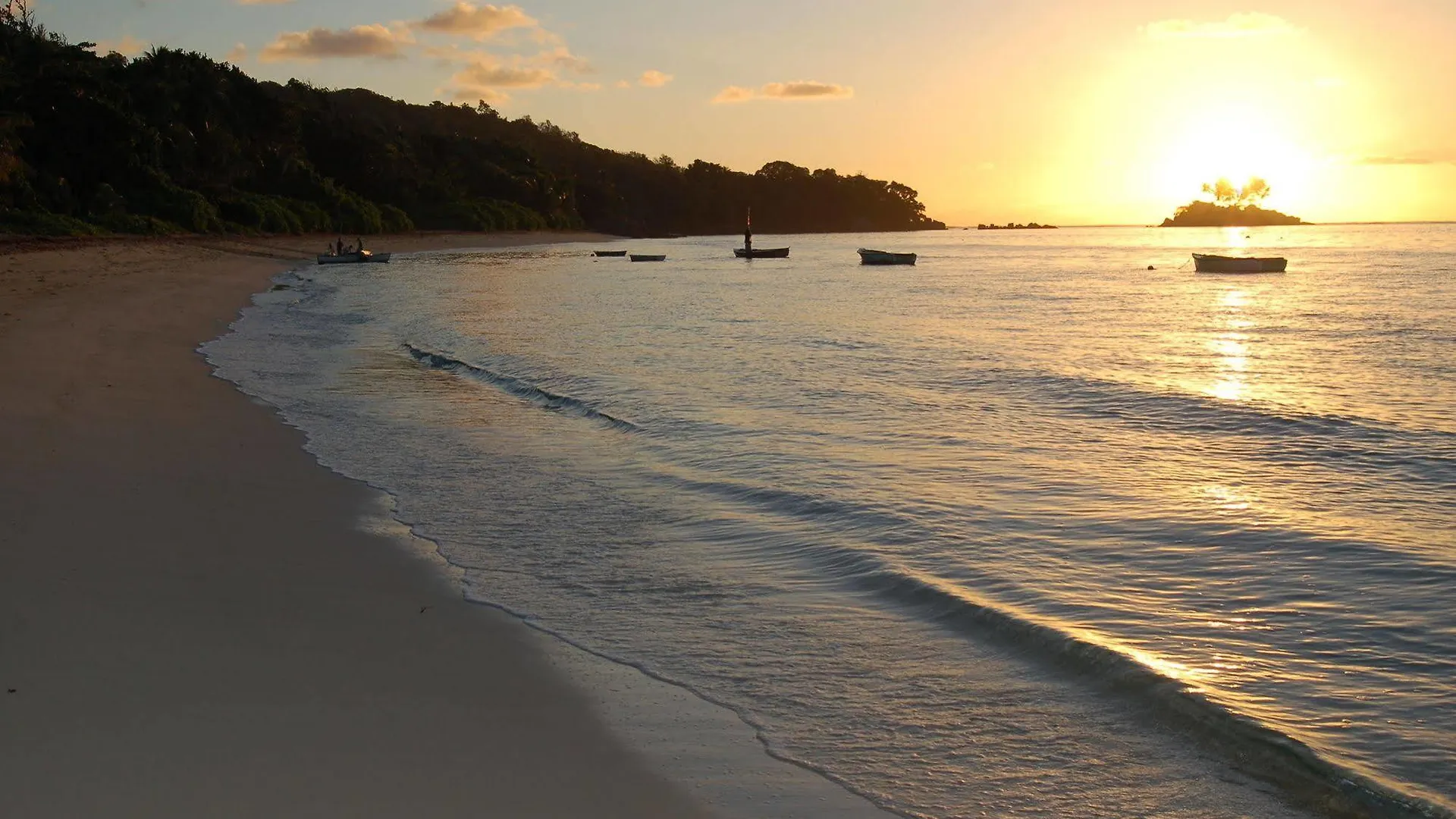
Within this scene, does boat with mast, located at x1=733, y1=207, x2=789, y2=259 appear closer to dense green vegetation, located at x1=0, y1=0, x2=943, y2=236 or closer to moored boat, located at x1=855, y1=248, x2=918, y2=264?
moored boat, located at x1=855, y1=248, x2=918, y2=264

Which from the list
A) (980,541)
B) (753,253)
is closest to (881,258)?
(753,253)

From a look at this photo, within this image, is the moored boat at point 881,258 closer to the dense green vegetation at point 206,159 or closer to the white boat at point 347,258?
the white boat at point 347,258

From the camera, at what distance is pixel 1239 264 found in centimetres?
6475

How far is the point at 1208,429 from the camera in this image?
45.3 feet

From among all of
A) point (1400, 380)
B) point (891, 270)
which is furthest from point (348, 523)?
point (891, 270)

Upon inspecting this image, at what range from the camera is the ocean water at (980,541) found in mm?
5070

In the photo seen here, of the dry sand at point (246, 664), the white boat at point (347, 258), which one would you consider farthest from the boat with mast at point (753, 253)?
the dry sand at point (246, 664)

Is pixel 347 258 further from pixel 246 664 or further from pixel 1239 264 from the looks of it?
pixel 246 664

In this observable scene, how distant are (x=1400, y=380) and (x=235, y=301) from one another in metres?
29.8

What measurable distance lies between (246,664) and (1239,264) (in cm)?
6773

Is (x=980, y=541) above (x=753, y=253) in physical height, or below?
below

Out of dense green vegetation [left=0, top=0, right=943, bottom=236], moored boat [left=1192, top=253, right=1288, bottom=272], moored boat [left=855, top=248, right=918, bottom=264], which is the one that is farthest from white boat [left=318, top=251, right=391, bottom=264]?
moored boat [left=1192, top=253, right=1288, bottom=272]

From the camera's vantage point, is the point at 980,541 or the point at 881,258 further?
the point at 881,258

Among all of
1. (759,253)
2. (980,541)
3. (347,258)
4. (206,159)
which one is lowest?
(980,541)
